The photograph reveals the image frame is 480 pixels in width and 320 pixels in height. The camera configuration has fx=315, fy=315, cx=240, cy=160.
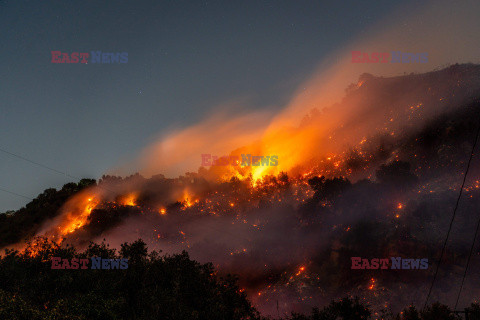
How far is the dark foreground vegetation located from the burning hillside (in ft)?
96.4

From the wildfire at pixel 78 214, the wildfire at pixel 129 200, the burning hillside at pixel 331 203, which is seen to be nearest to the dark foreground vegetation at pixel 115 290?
the burning hillside at pixel 331 203

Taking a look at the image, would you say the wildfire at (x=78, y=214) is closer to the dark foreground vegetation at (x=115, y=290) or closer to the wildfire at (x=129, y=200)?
the wildfire at (x=129, y=200)

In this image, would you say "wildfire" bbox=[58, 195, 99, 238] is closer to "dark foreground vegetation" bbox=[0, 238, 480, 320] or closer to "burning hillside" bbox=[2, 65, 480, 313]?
"burning hillside" bbox=[2, 65, 480, 313]

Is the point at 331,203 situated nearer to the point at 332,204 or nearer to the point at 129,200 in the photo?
the point at 332,204

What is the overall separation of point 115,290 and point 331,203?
210 feet

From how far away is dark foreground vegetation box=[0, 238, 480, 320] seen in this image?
1756cm

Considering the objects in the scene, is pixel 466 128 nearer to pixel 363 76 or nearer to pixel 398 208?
pixel 398 208

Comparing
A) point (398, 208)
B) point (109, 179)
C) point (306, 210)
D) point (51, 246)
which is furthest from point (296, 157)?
point (51, 246)

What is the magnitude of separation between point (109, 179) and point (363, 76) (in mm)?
118530

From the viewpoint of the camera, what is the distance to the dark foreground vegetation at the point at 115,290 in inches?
691

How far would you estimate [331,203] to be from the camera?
254ft

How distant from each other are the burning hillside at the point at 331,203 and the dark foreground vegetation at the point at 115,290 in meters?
29.4

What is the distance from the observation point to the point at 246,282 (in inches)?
2904

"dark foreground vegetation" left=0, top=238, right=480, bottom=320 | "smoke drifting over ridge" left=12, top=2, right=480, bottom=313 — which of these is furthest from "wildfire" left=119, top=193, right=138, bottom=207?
"dark foreground vegetation" left=0, top=238, right=480, bottom=320
